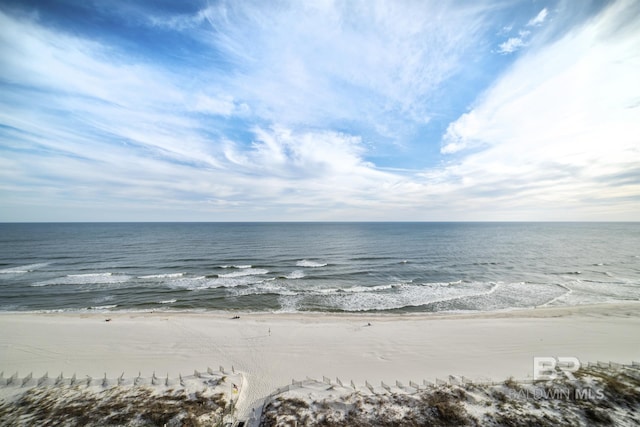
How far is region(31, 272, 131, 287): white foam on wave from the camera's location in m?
34.1

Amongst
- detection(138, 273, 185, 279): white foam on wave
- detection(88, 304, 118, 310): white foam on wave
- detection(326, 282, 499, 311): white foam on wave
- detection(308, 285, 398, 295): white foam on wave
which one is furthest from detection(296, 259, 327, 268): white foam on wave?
detection(88, 304, 118, 310): white foam on wave

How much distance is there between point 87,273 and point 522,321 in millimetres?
57878

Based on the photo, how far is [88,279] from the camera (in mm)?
35938

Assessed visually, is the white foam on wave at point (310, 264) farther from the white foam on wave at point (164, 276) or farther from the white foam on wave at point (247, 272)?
the white foam on wave at point (164, 276)

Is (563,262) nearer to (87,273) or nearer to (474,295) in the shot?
(474,295)

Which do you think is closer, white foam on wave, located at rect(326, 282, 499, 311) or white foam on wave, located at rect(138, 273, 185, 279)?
white foam on wave, located at rect(326, 282, 499, 311)

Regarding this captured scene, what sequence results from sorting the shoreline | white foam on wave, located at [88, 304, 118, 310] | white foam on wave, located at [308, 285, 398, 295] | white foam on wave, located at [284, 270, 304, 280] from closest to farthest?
the shoreline
white foam on wave, located at [88, 304, 118, 310]
white foam on wave, located at [308, 285, 398, 295]
white foam on wave, located at [284, 270, 304, 280]

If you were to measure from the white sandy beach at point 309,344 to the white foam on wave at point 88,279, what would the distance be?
11.2 m

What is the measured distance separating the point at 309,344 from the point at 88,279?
3732cm

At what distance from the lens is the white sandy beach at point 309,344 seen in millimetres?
14859

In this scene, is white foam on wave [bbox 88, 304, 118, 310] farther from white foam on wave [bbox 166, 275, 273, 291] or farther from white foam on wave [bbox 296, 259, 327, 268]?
white foam on wave [bbox 296, 259, 327, 268]

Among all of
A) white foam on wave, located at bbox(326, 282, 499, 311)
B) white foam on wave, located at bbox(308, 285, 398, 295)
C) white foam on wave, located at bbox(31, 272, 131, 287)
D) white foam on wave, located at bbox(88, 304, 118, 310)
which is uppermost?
white foam on wave, located at bbox(31, 272, 131, 287)

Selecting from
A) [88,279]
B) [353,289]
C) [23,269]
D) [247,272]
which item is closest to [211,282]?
[247,272]

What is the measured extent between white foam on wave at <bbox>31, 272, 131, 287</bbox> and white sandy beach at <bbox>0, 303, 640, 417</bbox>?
11213 mm
